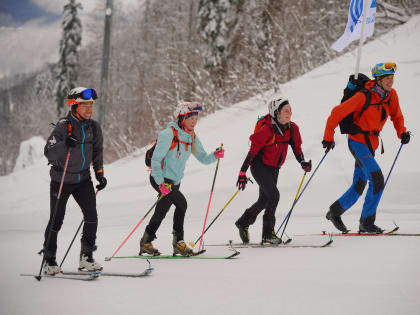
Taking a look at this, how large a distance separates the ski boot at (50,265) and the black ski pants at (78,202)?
0.02 meters

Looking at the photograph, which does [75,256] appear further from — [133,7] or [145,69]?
[133,7]

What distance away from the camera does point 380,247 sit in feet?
15.0

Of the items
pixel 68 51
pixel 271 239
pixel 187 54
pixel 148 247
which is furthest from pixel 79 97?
pixel 68 51

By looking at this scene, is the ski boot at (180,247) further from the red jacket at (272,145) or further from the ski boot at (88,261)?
the red jacket at (272,145)

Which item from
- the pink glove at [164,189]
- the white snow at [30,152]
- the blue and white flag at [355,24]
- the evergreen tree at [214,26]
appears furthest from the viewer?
the white snow at [30,152]

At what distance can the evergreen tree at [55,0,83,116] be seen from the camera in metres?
29.5

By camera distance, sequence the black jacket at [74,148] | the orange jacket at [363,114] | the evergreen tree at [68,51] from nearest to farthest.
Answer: the black jacket at [74,148]
the orange jacket at [363,114]
the evergreen tree at [68,51]

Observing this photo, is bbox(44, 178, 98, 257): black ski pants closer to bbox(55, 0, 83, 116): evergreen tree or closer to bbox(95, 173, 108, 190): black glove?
bbox(95, 173, 108, 190): black glove

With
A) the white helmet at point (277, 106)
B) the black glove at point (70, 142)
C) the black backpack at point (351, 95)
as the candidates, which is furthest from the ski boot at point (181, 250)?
the black backpack at point (351, 95)

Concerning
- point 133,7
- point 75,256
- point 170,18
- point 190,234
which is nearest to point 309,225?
point 190,234

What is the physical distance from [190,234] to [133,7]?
3172 centimetres

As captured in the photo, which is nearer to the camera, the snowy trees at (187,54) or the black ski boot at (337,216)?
the black ski boot at (337,216)

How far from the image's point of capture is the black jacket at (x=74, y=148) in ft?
13.5

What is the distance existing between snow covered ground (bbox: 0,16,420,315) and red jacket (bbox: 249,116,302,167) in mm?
1096
